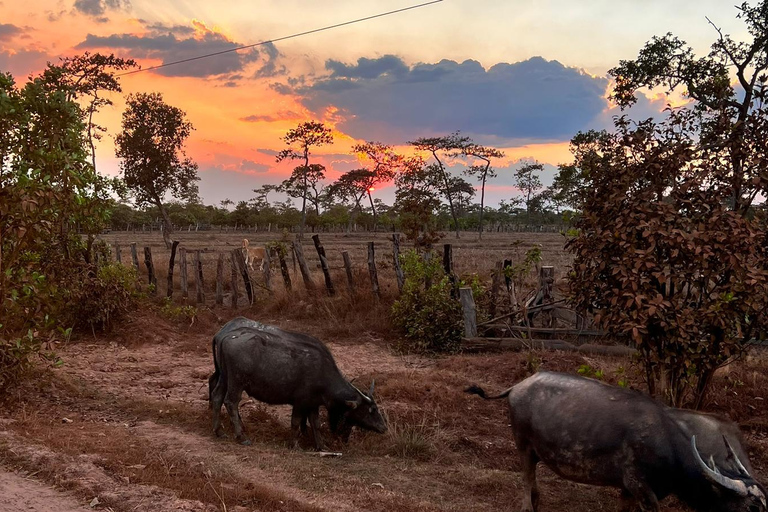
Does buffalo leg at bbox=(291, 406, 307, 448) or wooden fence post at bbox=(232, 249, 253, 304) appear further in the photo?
wooden fence post at bbox=(232, 249, 253, 304)

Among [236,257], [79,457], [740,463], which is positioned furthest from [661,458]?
[236,257]

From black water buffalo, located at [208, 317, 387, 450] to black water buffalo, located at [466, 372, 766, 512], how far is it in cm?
266

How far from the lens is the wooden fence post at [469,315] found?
12531mm

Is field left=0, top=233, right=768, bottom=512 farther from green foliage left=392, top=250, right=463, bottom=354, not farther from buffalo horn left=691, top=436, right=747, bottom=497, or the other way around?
buffalo horn left=691, top=436, right=747, bottom=497

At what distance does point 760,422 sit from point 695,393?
1689 millimetres

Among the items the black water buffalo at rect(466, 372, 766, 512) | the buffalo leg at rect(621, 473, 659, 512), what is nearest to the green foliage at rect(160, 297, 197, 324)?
the black water buffalo at rect(466, 372, 766, 512)

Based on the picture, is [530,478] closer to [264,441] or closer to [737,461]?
[737,461]

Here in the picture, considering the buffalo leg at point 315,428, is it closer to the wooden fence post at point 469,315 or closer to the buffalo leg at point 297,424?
the buffalo leg at point 297,424

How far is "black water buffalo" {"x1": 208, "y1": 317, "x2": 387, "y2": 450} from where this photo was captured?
740 centimetres

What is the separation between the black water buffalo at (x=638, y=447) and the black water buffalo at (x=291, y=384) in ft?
8.72

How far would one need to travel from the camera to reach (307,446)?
743cm

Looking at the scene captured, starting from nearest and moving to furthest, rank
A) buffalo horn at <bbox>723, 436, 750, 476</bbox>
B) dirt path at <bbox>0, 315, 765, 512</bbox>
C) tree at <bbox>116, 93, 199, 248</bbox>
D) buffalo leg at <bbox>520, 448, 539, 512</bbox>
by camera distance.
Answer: buffalo horn at <bbox>723, 436, 750, 476</bbox> → dirt path at <bbox>0, 315, 765, 512</bbox> → buffalo leg at <bbox>520, 448, 539, 512</bbox> → tree at <bbox>116, 93, 199, 248</bbox>

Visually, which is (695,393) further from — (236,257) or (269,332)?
(236,257)

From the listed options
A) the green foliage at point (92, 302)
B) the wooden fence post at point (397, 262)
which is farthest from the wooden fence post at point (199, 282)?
the wooden fence post at point (397, 262)
